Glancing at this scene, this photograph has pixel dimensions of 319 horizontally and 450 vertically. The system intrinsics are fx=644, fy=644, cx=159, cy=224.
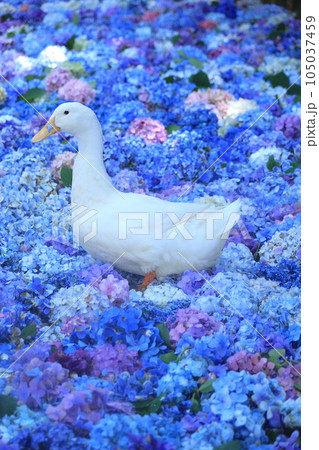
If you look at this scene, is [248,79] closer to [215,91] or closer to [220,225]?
[215,91]

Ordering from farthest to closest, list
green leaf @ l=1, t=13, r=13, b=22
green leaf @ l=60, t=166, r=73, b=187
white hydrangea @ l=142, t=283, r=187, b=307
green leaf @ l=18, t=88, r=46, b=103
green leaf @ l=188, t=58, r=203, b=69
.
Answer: green leaf @ l=1, t=13, r=13, b=22, green leaf @ l=188, t=58, r=203, b=69, green leaf @ l=18, t=88, r=46, b=103, green leaf @ l=60, t=166, r=73, b=187, white hydrangea @ l=142, t=283, r=187, b=307

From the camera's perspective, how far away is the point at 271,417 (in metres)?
2.25

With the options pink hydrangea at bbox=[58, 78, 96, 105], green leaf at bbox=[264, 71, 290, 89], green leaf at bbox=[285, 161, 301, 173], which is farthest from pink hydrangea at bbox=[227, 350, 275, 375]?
green leaf at bbox=[264, 71, 290, 89]

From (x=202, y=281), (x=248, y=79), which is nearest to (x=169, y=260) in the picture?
(x=202, y=281)

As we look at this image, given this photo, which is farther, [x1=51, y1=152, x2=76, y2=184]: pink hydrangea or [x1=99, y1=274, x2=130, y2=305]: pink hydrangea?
[x1=51, y1=152, x2=76, y2=184]: pink hydrangea

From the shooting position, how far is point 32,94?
190 inches

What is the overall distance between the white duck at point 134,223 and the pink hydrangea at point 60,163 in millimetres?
753

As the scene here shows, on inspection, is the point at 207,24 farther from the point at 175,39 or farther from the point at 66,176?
the point at 66,176

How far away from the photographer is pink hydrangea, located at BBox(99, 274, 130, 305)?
2.85 meters

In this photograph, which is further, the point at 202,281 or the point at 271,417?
the point at 202,281

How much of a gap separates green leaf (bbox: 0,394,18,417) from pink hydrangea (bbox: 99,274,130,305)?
0.69m

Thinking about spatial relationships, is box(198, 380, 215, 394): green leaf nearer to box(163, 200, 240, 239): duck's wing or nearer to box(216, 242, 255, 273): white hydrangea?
box(163, 200, 240, 239): duck's wing

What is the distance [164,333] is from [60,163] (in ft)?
5.18
